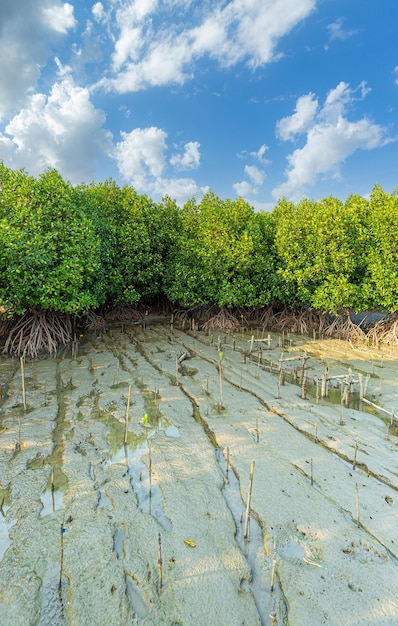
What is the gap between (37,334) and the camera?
37.9 feet

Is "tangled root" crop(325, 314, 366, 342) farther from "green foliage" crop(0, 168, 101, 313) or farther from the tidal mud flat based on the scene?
"green foliage" crop(0, 168, 101, 313)

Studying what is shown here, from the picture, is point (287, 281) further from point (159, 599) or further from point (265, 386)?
point (159, 599)

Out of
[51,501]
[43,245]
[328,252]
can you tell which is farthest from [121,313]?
[51,501]

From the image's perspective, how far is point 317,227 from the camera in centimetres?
1286

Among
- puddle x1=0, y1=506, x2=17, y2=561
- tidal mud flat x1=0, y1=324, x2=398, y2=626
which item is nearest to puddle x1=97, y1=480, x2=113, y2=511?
tidal mud flat x1=0, y1=324, x2=398, y2=626

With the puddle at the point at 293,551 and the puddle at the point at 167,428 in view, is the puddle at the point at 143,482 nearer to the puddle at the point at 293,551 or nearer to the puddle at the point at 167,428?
the puddle at the point at 167,428

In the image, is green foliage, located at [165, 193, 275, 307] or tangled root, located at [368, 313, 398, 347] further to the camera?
green foliage, located at [165, 193, 275, 307]

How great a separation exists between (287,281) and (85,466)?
1093 centimetres

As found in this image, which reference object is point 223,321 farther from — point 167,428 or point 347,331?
point 167,428

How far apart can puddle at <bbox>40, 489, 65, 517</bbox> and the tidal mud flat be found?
2 cm

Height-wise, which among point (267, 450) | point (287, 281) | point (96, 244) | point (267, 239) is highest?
point (267, 239)

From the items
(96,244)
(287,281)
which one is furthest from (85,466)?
(287,281)

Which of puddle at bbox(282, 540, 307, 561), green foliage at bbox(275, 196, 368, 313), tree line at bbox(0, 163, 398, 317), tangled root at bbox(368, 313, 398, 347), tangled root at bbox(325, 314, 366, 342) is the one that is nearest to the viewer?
puddle at bbox(282, 540, 307, 561)

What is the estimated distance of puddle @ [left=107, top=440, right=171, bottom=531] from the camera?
4355 mm
